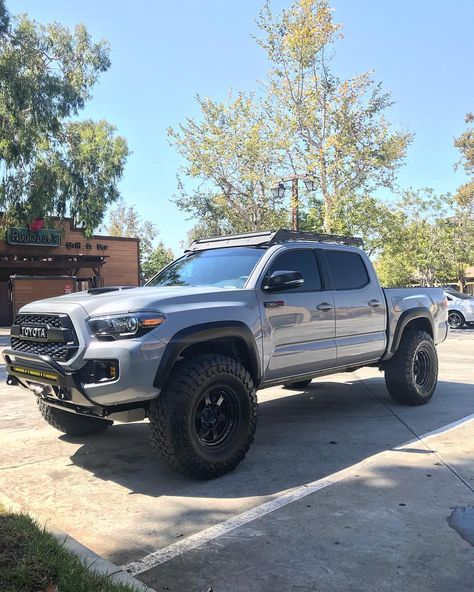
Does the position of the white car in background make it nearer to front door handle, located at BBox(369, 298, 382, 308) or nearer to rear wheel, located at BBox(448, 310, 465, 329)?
rear wheel, located at BBox(448, 310, 465, 329)

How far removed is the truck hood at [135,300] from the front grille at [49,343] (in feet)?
0.21

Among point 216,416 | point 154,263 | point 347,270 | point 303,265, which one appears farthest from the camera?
point 154,263

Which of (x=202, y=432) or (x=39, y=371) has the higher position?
(x=39, y=371)

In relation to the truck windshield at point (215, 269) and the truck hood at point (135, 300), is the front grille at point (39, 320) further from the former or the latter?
the truck windshield at point (215, 269)

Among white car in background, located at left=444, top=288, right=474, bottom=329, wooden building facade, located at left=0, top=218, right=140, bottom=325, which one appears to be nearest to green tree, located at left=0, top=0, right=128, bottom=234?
wooden building facade, located at left=0, top=218, right=140, bottom=325

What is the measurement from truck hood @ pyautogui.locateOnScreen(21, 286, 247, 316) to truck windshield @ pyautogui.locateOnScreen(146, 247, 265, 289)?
0.36 metres

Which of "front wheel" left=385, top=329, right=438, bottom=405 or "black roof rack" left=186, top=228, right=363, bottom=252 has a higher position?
"black roof rack" left=186, top=228, right=363, bottom=252

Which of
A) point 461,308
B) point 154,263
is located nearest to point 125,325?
point 461,308

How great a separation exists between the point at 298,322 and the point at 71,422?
96.7 inches

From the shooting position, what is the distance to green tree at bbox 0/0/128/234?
873 inches

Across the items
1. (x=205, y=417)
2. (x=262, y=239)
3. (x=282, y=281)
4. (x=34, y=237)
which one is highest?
(x=34, y=237)

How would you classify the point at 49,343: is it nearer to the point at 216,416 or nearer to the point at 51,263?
the point at 216,416

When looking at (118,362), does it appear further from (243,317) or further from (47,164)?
(47,164)

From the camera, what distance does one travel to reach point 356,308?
5914 mm
